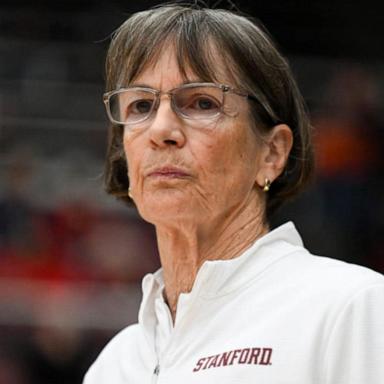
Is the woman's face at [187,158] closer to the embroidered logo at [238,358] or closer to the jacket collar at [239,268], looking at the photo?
the jacket collar at [239,268]

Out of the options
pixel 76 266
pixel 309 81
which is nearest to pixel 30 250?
pixel 76 266

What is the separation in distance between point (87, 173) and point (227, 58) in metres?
4.53

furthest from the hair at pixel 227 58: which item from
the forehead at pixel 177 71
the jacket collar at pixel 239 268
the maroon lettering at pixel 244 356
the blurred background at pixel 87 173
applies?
the blurred background at pixel 87 173

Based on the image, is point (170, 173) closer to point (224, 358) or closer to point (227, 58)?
point (227, 58)

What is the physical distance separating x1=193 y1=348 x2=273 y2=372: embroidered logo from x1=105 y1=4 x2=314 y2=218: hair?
0.59 metres

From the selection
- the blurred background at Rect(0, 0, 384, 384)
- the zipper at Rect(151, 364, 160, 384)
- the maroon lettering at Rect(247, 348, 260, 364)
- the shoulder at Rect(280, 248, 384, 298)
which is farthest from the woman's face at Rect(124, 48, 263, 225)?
the blurred background at Rect(0, 0, 384, 384)

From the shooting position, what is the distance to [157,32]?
2758 millimetres

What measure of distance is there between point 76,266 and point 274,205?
4184 mm

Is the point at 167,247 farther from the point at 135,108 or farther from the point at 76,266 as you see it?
the point at 76,266

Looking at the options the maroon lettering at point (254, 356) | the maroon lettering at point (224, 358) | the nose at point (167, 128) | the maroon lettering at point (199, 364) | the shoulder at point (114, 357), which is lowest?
the shoulder at point (114, 357)

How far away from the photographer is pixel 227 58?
2.72m

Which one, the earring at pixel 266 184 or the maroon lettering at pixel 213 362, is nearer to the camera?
the maroon lettering at pixel 213 362

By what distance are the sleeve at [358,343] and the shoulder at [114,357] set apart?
32.0 inches

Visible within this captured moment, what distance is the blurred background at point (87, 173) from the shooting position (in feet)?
22.5
